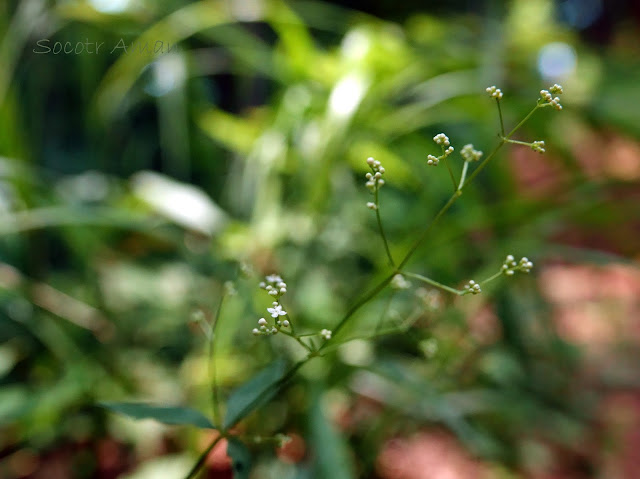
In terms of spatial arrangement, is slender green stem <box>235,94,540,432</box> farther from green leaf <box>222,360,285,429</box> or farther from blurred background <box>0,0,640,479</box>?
blurred background <box>0,0,640,479</box>

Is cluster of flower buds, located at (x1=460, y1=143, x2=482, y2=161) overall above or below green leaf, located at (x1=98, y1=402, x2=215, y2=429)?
above

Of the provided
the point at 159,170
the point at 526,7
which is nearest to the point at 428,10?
the point at 526,7

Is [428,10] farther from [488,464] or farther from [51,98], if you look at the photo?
[488,464]

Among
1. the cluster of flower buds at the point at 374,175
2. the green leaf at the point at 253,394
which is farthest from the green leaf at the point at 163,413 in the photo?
the cluster of flower buds at the point at 374,175

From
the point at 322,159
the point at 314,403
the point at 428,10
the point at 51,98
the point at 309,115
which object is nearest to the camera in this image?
the point at 314,403

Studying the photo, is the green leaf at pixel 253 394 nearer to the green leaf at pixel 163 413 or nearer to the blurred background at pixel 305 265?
the green leaf at pixel 163 413

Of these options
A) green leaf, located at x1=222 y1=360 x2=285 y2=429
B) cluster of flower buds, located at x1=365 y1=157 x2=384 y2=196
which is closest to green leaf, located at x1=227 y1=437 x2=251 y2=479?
green leaf, located at x1=222 y1=360 x2=285 y2=429

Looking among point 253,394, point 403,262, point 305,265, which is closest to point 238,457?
point 253,394
